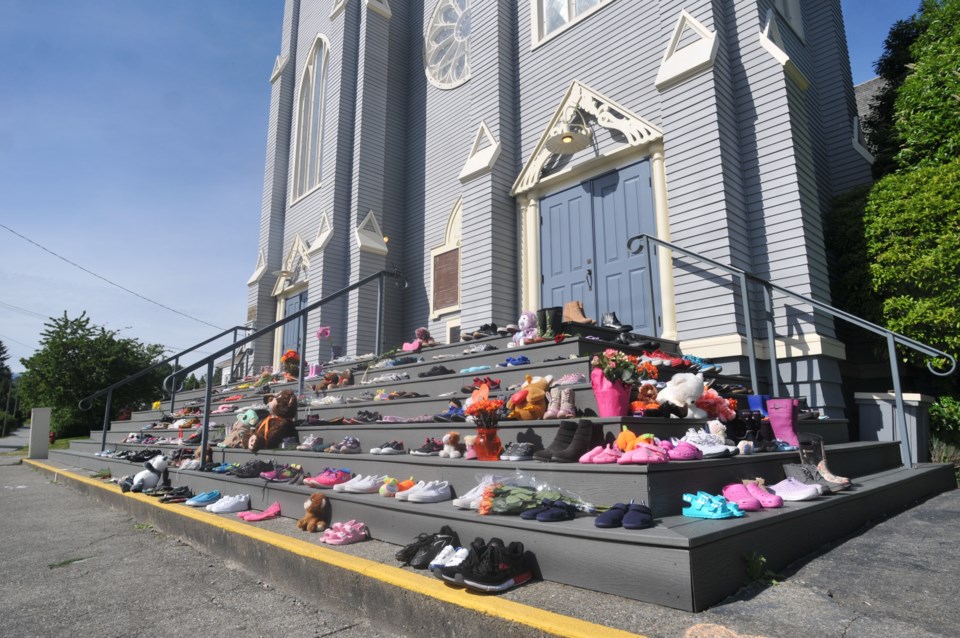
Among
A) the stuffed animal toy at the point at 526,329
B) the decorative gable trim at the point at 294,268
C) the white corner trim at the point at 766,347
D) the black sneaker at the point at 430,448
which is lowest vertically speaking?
the black sneaker at the point at 430,448

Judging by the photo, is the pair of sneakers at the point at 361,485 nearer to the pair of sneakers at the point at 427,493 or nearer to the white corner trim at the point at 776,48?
the pair of sneakers at the point at 427,493

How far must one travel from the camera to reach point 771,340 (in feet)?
19.5

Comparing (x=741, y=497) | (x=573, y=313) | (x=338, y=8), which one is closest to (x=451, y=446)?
(x=741, y=497)

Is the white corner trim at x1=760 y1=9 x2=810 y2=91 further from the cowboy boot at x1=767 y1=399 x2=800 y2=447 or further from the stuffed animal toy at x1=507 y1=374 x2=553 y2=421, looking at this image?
the stuffed animal toy at x1=507 y1=374 x2=553 y2=421

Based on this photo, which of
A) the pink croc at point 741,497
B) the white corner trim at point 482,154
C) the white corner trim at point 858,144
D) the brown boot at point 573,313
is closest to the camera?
the pink croc at point 741,497

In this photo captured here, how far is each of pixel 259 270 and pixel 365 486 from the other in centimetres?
1354

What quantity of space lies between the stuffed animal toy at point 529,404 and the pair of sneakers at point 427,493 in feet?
2.76

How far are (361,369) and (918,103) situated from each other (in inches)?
357

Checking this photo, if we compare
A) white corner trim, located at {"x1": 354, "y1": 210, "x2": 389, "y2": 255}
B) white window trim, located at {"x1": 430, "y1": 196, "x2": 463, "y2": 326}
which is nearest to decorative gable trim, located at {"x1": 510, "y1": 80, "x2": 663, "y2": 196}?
white window trim, located at {"x1": 430, "y1": 196, "x2": 463, "y2": 326}

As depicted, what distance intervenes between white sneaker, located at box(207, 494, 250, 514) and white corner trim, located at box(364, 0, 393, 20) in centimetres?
1307

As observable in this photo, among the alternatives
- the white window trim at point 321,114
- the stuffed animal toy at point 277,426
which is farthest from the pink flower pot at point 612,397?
the white window trim at point 321,114

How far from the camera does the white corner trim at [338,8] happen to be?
565 inches

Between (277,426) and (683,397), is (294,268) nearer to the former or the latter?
(277,426)

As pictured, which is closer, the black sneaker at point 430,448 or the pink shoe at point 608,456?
the pink shoe at point 608,456
